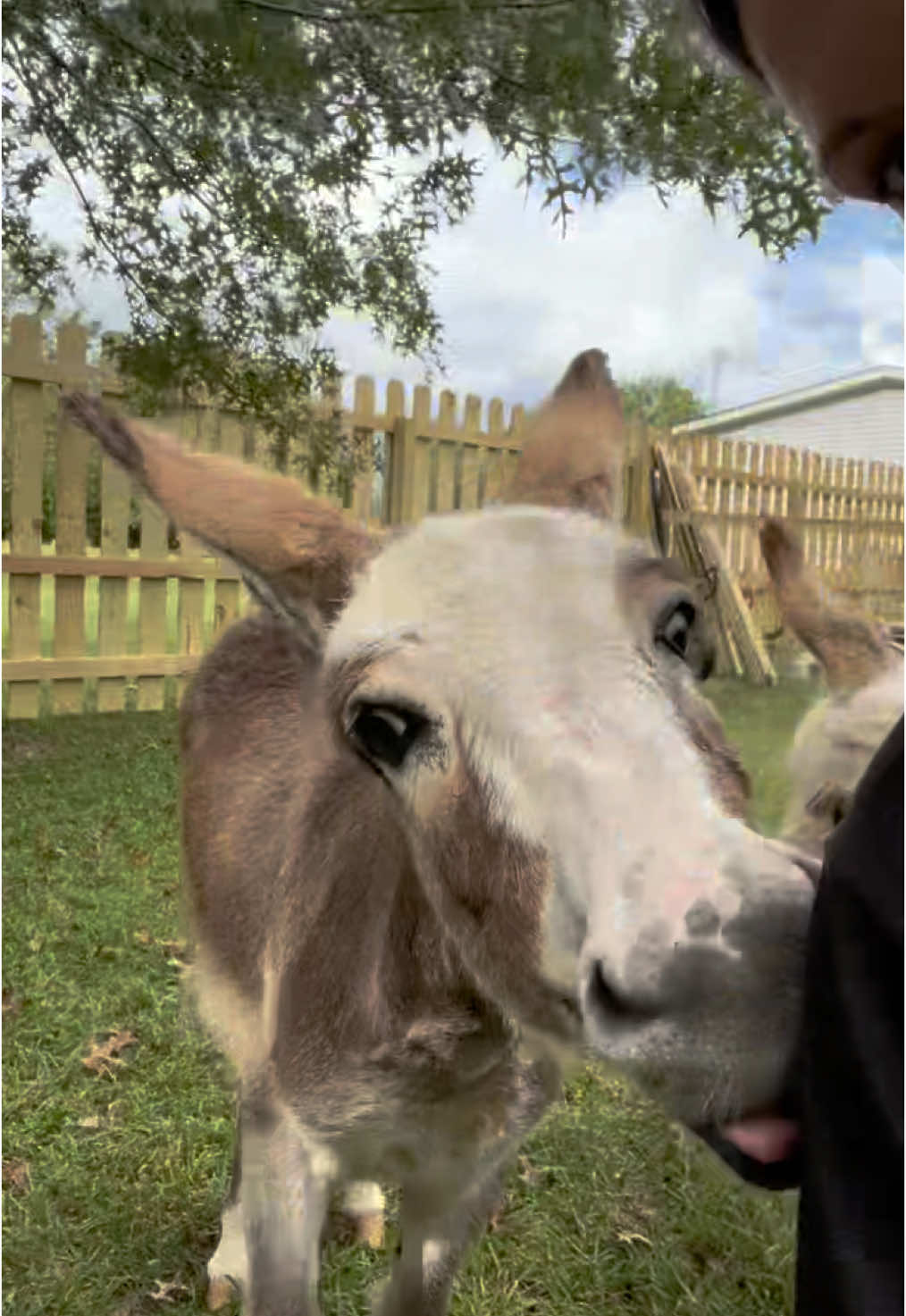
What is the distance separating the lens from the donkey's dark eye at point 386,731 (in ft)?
3.31

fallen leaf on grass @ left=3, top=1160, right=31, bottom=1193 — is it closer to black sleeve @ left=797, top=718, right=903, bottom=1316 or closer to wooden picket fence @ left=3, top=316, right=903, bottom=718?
wooden picket fence @ left=3, top=316, right=903, bottom=718

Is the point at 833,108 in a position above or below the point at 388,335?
above

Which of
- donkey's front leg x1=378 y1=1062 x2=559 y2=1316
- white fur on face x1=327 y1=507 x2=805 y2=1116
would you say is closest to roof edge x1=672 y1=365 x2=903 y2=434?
white fur on face x1=327 y1=507 x2=805 y2=1116

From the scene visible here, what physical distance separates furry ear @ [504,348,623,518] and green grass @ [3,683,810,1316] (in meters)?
0.65

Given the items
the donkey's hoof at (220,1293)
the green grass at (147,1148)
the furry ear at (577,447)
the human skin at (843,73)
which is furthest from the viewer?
the donkey's hoof at (220,1293)

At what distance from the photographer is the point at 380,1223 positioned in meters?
1.55

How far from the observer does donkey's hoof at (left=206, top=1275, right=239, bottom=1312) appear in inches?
62.0

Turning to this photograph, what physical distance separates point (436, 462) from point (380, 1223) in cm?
114

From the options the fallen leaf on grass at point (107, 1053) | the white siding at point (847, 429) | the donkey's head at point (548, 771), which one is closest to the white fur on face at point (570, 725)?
the donkey's head at point (548, 771)

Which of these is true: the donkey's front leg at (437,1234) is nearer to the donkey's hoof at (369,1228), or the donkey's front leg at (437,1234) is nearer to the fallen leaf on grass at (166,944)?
the donkey's hoof at (369,1228)

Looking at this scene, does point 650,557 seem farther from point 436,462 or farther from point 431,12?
point 431,12

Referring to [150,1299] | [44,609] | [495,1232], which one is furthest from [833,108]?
[150,1299]

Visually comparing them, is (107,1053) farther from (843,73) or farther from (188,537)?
(843,73)

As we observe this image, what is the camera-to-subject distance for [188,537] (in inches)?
45.8
